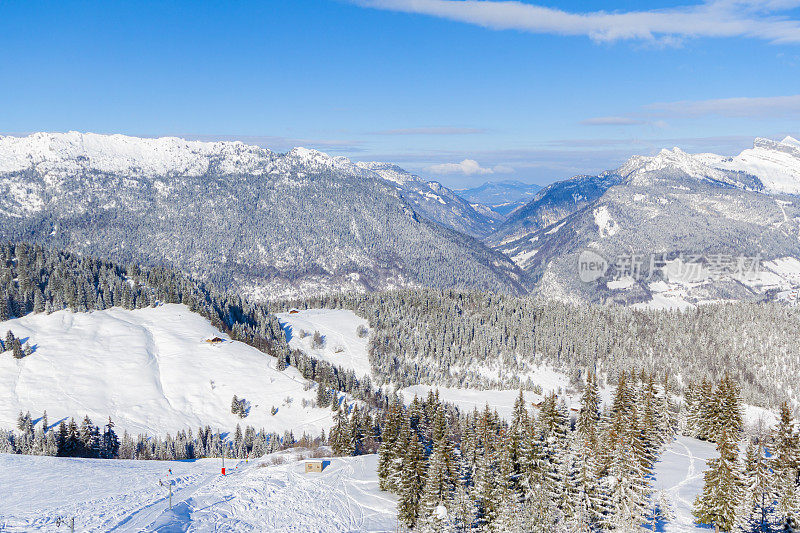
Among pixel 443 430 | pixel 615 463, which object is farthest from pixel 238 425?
pixel 615 463

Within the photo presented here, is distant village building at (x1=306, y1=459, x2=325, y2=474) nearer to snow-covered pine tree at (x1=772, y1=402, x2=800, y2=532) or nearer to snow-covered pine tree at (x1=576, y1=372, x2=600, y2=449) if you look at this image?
snow-covered pine tree at (x1=576, y1=372, x2=600, y2=449)

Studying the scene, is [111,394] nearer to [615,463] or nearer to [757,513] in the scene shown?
[615,463]

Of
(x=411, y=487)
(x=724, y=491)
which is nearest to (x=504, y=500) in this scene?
(x=411, y=487)

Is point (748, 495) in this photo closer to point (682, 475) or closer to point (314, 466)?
point (682, 475)

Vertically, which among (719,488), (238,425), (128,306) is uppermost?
(719,488)

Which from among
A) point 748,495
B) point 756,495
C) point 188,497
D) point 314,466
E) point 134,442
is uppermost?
point 748,495
